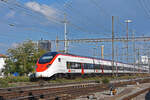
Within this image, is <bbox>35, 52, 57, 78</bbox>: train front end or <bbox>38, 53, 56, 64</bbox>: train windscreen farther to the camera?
<bbox>38, 53, 56, 64</bbox>: train windscreen

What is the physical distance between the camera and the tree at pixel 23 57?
45.3 meters

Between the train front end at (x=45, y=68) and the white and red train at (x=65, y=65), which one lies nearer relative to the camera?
the train front end at (x=45, y=68)

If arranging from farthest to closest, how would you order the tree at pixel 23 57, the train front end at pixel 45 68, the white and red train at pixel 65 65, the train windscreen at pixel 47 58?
the tree at pixel 23 57
the train windscreen at pixel 47 58
the white and red train at pixel 65 65
the train front end at pixel 45 68

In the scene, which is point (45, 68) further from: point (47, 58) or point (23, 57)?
point (23, 57)

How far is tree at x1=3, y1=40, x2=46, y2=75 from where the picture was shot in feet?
149

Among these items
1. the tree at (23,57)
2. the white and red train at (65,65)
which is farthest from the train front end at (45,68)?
the tree at (23,57)

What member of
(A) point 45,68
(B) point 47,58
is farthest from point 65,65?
(A) point 45,68

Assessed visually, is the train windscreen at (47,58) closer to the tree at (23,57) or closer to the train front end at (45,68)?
the train front end at (45,68)

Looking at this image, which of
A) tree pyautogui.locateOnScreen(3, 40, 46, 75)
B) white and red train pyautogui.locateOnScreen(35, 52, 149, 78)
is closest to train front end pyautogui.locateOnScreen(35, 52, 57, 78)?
white and red train pyautogui.locateOnScreen(35, 52, 149, 78)

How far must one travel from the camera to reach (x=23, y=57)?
46.0 metres

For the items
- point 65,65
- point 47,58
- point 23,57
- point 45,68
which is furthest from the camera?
point 23,57

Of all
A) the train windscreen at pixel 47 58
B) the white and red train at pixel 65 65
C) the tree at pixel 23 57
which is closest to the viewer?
the white and red train at pixel 65 65

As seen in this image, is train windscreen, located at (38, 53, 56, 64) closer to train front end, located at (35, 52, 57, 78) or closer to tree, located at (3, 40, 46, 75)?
train front end, located at (35, 52, 57, 78)

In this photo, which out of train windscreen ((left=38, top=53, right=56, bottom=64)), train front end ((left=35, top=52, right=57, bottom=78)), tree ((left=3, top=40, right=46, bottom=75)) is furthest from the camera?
tree ((left=3, top=40, right=46, bottom=75))
